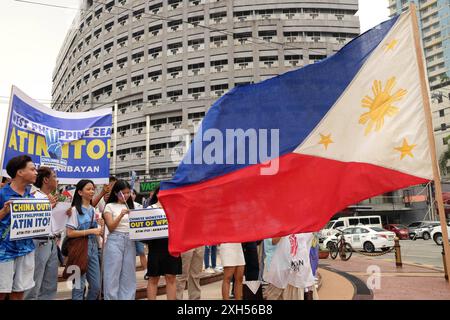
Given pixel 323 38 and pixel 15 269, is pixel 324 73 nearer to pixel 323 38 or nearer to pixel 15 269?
pixel 15 269

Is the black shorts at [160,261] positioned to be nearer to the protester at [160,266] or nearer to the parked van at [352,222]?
the protester at [160,266]

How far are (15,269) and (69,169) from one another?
2.16 meters

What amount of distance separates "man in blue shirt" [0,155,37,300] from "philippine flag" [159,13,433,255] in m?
1.36

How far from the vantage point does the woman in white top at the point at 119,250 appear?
4340mm

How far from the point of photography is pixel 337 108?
3398mm

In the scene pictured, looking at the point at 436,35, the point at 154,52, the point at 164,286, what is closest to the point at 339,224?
the point at 164,286

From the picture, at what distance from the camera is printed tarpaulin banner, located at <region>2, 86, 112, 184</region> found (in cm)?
473

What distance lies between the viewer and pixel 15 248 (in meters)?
3.30

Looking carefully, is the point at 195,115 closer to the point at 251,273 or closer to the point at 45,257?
the point at 251,273

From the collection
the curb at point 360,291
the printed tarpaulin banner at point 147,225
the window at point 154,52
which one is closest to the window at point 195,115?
the window at point 154,52

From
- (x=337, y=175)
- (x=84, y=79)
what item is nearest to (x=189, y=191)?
(x=337, y=175)

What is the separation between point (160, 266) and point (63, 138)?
245 cm

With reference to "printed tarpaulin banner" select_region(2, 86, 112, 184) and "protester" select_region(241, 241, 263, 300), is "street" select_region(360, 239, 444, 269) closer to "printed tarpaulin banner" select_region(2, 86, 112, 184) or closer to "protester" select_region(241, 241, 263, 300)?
"protester" select_region(241, 241, 263, 300)
